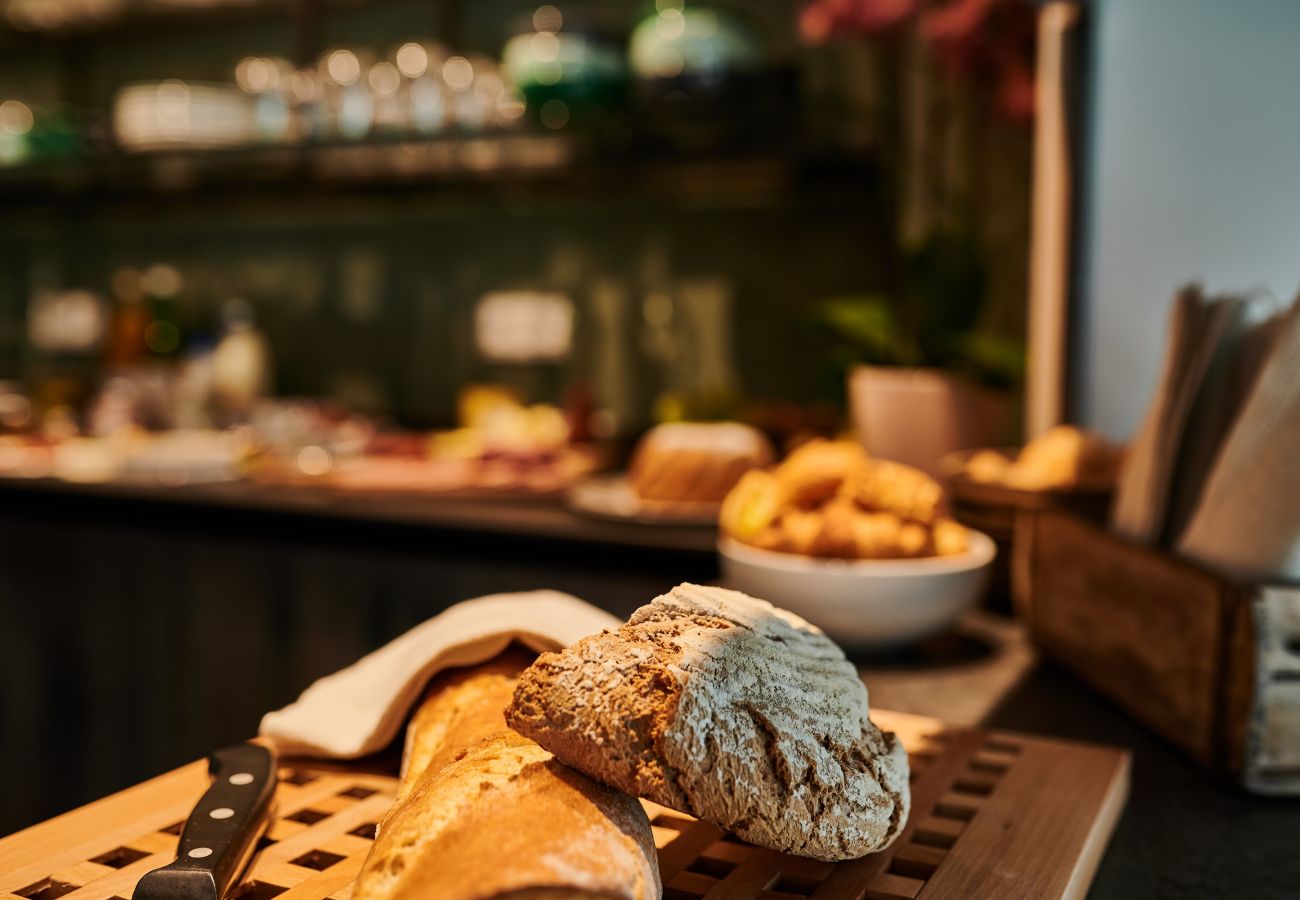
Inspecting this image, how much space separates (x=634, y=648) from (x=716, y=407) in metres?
1.85

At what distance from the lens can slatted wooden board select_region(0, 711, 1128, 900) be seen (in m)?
0.57

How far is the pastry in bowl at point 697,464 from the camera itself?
1.87 metres

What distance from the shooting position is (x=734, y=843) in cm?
62

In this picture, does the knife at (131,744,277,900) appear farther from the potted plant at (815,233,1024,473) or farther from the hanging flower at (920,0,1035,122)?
the hanging flower at (920,0,1035,122)

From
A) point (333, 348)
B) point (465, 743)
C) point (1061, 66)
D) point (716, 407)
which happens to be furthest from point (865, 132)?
point (465, 743)

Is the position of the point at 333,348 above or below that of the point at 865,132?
below

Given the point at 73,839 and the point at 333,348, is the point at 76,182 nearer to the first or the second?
the point at 333,348

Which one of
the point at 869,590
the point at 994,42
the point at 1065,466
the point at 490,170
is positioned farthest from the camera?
the point at 490,170

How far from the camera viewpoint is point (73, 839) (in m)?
0.62

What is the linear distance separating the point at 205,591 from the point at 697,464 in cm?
97

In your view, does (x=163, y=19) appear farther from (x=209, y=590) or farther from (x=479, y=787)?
(x=479, y=787)

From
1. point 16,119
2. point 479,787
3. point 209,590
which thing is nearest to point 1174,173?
point 479,787

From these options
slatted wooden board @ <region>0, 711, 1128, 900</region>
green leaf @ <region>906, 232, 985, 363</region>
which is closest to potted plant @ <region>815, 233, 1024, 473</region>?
green leaf @ <region>906, 232, 985, 363</region>

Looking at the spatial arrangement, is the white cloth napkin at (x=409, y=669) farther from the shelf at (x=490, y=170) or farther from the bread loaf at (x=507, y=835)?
the shelf at (x=490, y=170)
